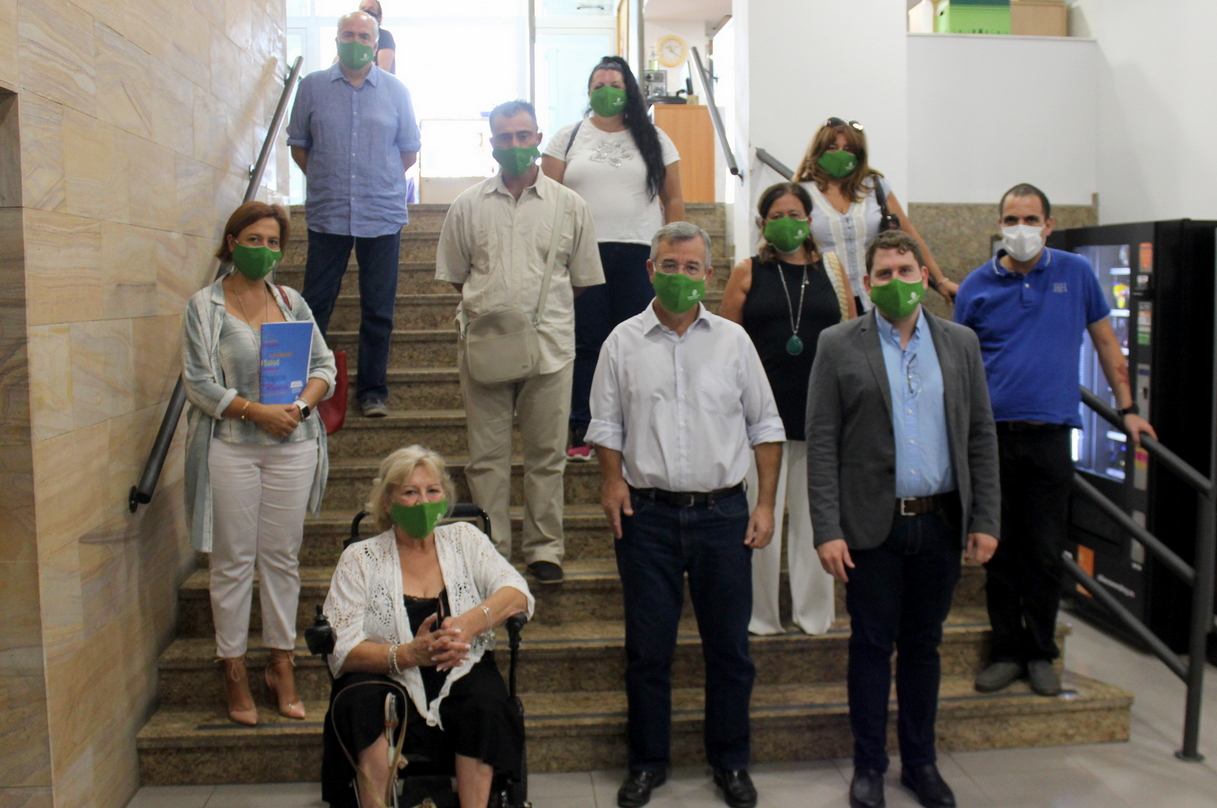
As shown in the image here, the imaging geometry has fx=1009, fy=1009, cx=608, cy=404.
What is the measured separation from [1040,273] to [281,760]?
2.89 meters

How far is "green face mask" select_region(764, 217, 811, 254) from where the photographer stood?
319 cm

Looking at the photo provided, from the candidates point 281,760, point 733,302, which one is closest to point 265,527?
point 281,760

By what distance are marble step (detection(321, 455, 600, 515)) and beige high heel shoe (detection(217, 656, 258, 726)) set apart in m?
0.95

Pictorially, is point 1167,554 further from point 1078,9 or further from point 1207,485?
point 1078,9

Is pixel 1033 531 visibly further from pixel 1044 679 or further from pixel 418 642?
pixel 418 642

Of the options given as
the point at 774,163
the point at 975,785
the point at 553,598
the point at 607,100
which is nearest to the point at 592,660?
the point at 553,598

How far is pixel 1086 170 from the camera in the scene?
5.71m

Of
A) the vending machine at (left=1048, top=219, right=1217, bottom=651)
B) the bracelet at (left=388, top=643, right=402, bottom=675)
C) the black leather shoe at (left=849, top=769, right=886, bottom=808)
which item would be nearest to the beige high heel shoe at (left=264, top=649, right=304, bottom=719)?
the bracelet at (left=388, top=643, right=402, bottom=675)

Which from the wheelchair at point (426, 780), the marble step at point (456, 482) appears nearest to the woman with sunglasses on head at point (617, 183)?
the marble step at point (456, 482)

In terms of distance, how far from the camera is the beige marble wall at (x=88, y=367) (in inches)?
103

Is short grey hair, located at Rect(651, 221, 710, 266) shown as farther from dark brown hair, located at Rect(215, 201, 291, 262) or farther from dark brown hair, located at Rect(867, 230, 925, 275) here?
dark brown hair, located at Rect(215, 201, 291, 262)

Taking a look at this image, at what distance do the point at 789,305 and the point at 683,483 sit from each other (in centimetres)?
79

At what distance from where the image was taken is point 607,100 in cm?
390

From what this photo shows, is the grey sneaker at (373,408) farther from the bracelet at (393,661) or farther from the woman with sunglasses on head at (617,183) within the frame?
the bracelet at (393,661)
